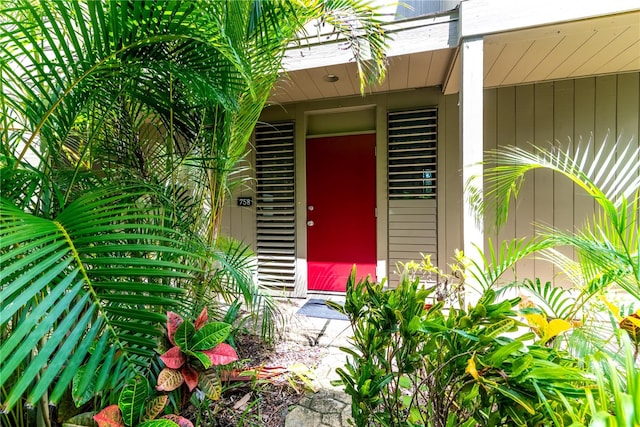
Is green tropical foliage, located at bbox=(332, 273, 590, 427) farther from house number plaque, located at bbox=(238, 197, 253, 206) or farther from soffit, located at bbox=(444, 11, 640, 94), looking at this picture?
house number plaque, located at bbox=(238, 197, 253, 206)

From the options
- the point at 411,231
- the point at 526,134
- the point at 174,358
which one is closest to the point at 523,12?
the point at 526,134

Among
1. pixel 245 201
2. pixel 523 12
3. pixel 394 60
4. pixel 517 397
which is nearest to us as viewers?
pixel 517 397

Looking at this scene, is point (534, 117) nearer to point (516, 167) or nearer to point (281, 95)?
point (516, 167)

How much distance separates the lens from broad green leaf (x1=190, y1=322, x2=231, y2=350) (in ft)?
3.79

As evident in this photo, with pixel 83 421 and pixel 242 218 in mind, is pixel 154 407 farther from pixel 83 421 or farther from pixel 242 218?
pixel 242 218

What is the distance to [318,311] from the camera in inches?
117

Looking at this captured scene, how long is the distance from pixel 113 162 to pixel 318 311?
2203 millimetres

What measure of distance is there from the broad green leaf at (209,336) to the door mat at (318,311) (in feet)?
5.34

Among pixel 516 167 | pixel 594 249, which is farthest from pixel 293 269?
pixel 594 249

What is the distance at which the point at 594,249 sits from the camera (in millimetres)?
1111

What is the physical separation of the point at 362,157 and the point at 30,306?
2966mm

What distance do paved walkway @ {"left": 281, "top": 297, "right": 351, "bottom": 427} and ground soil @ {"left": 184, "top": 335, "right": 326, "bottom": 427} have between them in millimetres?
54

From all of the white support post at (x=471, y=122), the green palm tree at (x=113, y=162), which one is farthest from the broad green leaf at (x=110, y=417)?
the white support post at (x=471, y=122)

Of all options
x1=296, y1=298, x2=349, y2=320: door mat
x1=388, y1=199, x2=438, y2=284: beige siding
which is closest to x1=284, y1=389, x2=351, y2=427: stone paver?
x1=296, y1=298, x2=349, y2=320: door mat
